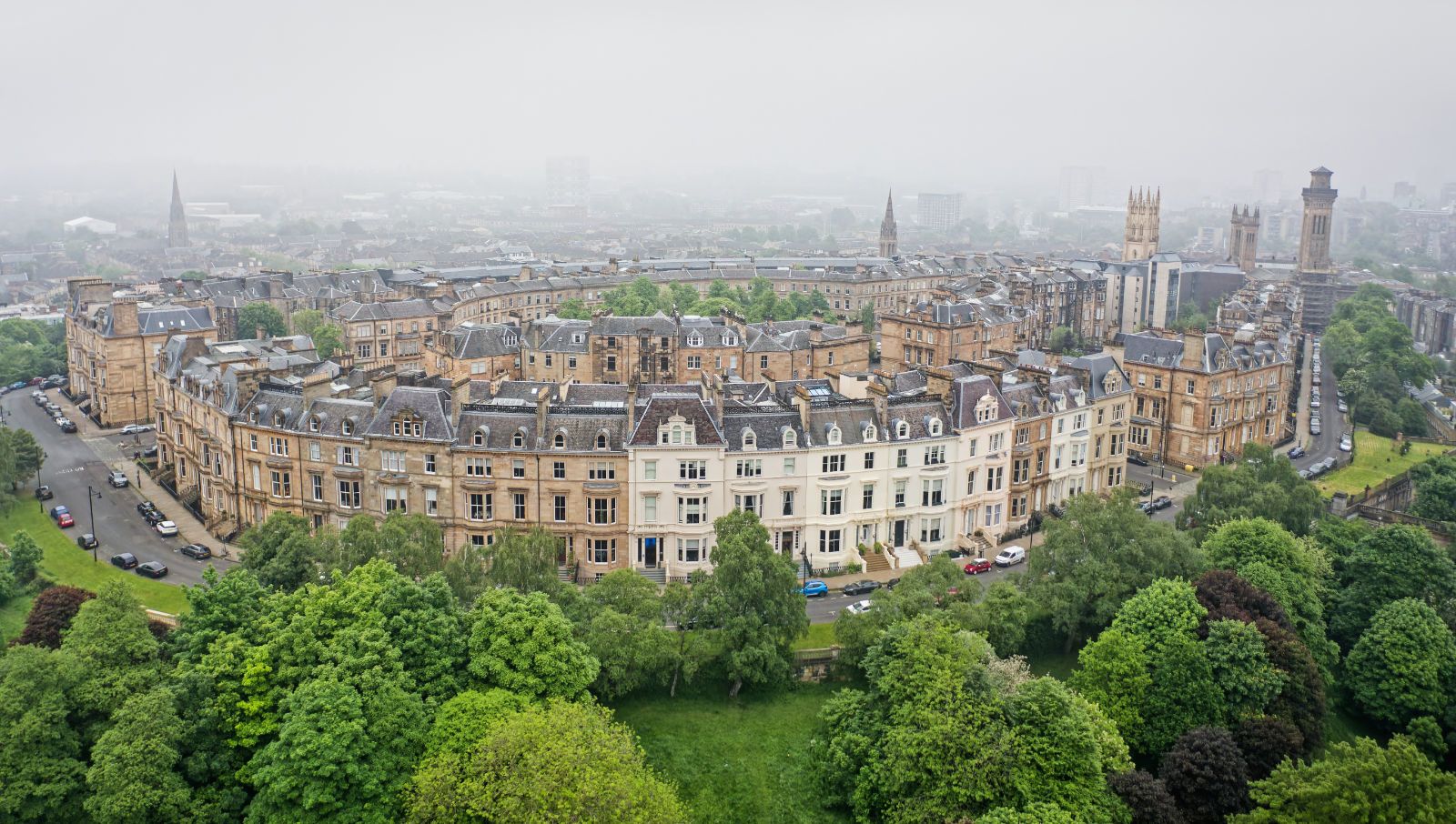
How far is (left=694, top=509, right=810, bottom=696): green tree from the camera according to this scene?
59.0 metres

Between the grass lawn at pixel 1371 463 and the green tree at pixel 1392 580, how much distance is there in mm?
26682

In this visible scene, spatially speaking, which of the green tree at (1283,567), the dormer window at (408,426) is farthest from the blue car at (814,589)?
the dormer window at (408,426)

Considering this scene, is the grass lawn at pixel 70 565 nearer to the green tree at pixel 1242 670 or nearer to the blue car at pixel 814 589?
the blue car at pixel 814 589

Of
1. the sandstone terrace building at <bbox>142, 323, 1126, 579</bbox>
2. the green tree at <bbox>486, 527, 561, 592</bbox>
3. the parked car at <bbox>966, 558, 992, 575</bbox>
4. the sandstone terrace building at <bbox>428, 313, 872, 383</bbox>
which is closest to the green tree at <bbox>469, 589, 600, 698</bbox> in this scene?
the green tree at <bbox>486, 527, 561, 592</bbox>

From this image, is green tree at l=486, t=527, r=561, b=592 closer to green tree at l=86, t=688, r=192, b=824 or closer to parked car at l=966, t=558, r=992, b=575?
green tree at l=86, t=688, r=192, b=824

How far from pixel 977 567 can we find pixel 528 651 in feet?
128

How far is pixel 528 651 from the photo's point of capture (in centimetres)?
5253

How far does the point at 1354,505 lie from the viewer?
9400 cm

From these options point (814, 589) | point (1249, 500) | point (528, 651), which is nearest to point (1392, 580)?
point (1249, 500)

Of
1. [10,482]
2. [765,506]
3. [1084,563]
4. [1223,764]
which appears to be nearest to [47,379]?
[10,482]

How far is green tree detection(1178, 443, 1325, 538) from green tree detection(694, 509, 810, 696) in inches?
1327

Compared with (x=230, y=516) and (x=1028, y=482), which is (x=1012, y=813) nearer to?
(x=1028, y=482)

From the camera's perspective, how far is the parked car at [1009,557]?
80.7m

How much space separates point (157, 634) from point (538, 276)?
132 meters
